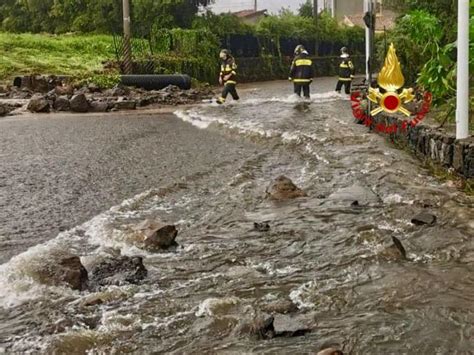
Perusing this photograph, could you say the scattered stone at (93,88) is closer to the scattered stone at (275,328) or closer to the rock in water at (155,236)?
the rock in water at (155,236)

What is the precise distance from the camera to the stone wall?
24.3 feet

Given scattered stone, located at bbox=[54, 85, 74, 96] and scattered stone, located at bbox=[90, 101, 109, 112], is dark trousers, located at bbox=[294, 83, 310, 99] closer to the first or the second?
scattered stone, located at bbox=[90, 101, 109, 112]

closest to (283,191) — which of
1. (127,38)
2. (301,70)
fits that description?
(301,70)

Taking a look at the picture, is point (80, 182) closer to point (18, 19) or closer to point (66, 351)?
point (66, 351)

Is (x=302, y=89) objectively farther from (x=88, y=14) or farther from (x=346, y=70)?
(x=88, y=14)

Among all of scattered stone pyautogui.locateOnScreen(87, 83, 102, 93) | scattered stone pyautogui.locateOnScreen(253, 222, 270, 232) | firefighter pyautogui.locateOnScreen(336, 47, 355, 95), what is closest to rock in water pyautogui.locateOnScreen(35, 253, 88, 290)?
scattered stone pyautogui.locateOnScreen(253, 222, 270, 232)

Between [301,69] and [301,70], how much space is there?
0.10 m

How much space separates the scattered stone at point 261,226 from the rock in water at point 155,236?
31.9 inches

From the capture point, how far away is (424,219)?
233 inches

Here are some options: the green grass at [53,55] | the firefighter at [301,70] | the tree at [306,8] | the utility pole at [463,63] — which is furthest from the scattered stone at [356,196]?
the tree at [306,8]

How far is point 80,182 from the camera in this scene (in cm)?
820

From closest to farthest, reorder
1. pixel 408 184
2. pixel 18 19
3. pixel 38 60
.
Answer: pixel 408 184
pixel 38 60
pixel 18 19

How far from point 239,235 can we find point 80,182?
3.16 metres

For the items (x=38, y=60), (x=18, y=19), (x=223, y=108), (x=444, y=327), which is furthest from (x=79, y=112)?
(x=18, y=19)
